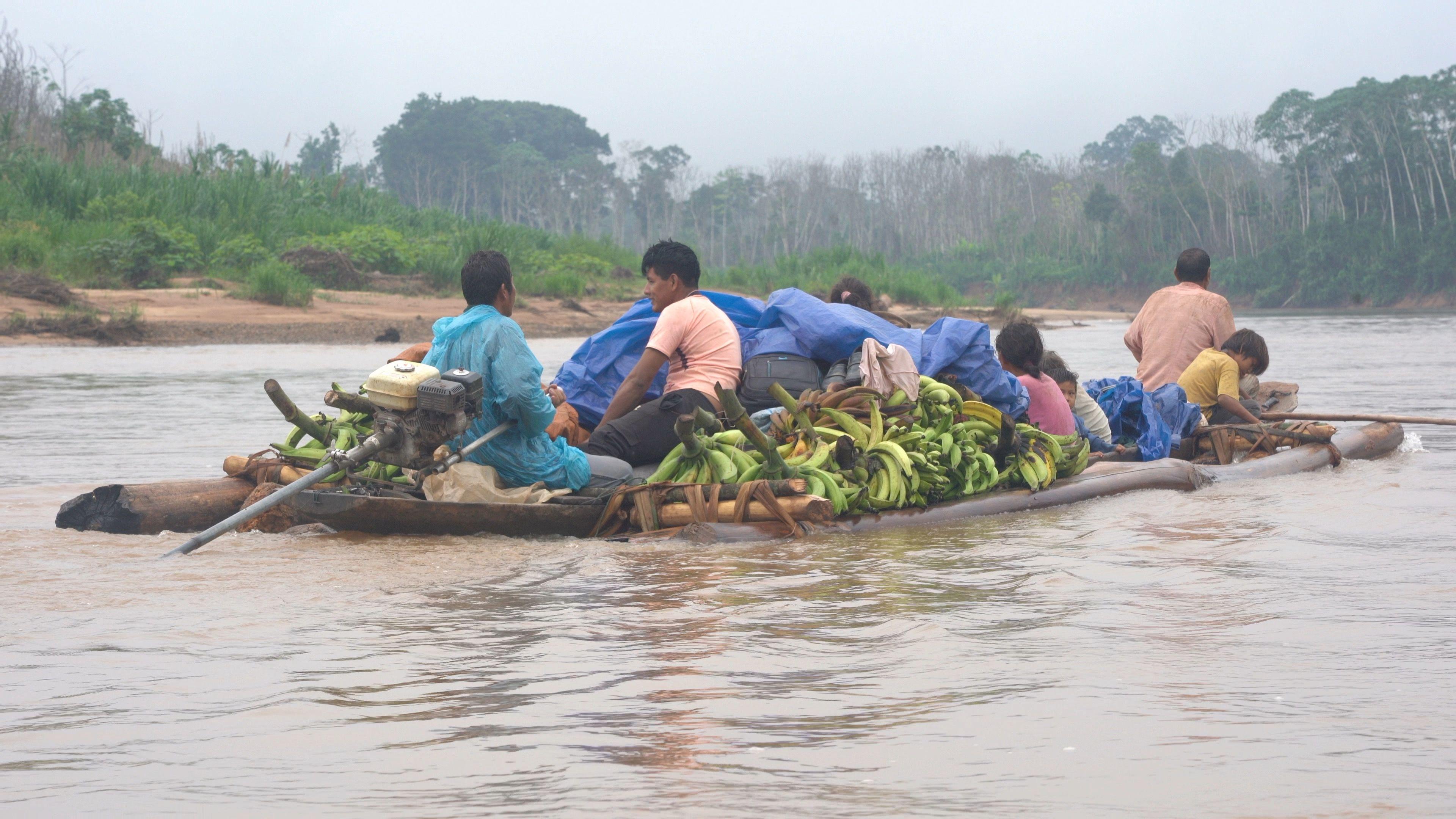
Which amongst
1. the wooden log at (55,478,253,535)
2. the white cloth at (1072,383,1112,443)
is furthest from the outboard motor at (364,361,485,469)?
the white cloth at (1072,383,1112,443)

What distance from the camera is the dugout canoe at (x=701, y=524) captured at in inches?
198

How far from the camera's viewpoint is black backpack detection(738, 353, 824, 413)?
6.09 metres

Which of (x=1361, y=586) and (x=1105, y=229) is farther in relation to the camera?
(x=1105, y=229)

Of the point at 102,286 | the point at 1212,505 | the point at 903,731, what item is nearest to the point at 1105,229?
the point at 102,286

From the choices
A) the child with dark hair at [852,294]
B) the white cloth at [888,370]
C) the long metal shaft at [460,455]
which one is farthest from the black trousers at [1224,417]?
the long metal shaft at [460,455]

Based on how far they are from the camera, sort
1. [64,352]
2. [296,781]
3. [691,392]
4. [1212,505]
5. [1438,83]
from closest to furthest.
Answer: [296,781] → [691,392] → [1212,505] → [64,352] → [1438,83]

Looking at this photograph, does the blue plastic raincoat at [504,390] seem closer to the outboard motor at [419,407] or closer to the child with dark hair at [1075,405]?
the outboard motor at [419,407]

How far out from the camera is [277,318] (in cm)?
1856

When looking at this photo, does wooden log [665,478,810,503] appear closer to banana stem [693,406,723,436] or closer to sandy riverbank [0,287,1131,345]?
banana stem [693,406,723,436]

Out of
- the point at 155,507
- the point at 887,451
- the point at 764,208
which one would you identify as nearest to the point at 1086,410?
the point at 887,451

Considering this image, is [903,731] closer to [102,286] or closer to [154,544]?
[154,544]

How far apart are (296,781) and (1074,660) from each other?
201cm

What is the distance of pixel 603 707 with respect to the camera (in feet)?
10.4

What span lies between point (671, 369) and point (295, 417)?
1.67m
